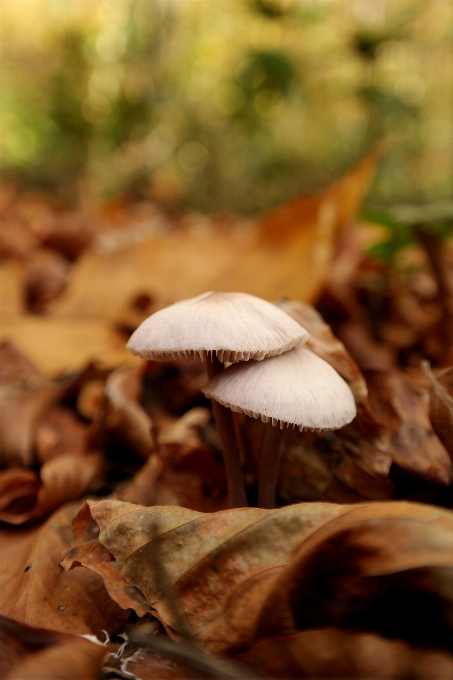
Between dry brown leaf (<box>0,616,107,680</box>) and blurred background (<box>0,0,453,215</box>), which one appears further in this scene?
blurred background (<box>0,0,453,215</box>)

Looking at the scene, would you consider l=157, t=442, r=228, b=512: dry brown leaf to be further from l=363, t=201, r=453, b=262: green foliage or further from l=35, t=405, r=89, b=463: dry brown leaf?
l=363, t=201, r=453, b=262: green foliage

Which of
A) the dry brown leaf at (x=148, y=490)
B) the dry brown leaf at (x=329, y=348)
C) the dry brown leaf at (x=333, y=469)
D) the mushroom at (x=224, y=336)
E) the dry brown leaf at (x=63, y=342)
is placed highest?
the mushroom at (x=224, y=336)

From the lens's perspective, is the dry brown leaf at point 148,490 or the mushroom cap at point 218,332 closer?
the mushroom cap at point 218,332

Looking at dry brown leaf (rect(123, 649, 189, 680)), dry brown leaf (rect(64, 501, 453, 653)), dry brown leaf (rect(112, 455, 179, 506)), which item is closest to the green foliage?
dry brown leaf (rect(112, 455, 179, 506))

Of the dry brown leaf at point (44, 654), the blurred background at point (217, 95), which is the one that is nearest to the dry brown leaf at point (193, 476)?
the dry brown leaf at point (44, 654)

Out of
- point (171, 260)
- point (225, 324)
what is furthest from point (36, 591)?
point (171, 260)

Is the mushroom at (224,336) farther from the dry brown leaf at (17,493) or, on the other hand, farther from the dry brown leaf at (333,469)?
the dry brown leaf at (17,493)

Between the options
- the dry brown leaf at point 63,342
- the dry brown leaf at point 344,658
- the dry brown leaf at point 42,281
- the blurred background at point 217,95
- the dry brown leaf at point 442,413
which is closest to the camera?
the dry brown leaf at point 344,658
